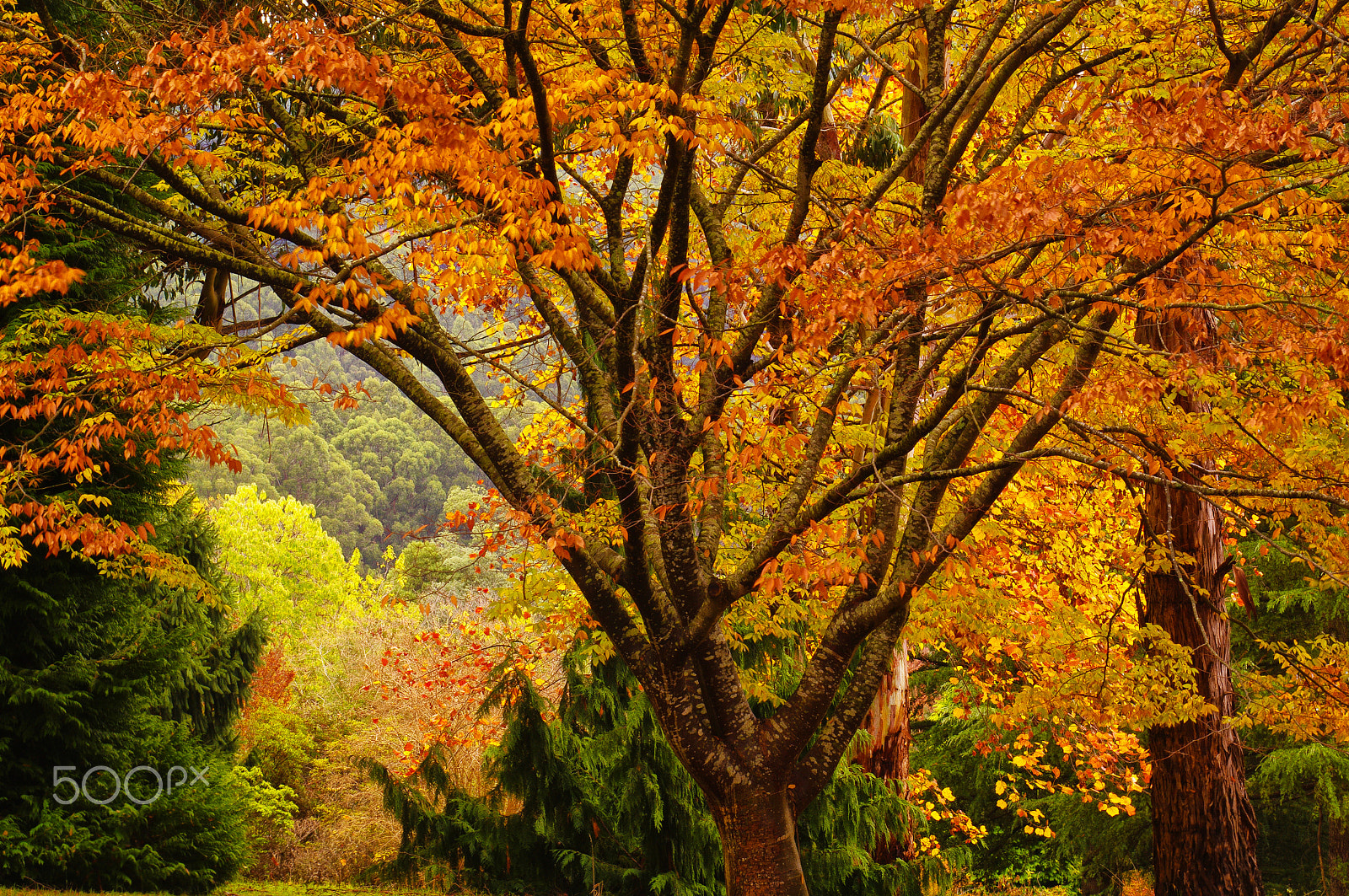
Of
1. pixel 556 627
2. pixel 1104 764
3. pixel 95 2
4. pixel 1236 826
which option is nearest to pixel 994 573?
pixel 1236 826

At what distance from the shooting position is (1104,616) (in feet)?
32.7

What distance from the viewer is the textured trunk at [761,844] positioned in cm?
532

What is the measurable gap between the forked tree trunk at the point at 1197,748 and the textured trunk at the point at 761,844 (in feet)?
13.1

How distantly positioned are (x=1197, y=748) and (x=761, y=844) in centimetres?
472

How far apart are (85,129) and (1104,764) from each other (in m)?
13.0

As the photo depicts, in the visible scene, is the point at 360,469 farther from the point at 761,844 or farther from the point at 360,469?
the point at 761,844

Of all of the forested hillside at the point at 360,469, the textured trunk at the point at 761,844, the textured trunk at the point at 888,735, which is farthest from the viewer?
the forested hillside at the point at 360,469

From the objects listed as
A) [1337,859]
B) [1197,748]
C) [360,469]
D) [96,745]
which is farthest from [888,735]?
[360,469]

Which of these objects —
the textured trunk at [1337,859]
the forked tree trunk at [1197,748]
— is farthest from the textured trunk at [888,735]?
the textured trunk at [1337,859]

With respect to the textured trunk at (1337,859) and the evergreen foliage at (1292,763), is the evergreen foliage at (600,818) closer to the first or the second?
the evergreen foliage at (1292,763)

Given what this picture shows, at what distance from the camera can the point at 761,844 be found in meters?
5.32

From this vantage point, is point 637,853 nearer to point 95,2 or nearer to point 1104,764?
point 1104,764

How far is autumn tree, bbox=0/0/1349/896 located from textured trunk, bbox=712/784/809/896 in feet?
0.06

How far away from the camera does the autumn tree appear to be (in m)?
4.32
